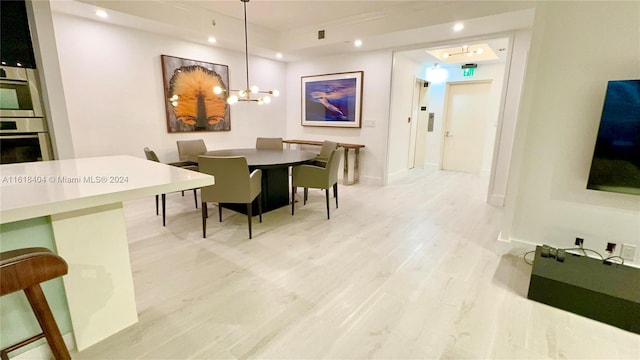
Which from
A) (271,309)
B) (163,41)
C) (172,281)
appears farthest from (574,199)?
(163,41)

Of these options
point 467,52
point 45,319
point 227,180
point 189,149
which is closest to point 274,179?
point 227,180

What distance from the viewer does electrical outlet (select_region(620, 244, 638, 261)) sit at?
7.00ft

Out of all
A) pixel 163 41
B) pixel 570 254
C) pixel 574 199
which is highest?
pixel 163 41

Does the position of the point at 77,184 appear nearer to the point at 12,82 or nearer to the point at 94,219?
the point at 94,219

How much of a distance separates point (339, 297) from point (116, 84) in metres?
4.07

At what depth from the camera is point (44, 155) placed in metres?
2.79

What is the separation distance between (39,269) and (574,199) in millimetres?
3288

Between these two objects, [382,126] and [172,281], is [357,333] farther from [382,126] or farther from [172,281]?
[382,126]

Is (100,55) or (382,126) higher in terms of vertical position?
(100,55)

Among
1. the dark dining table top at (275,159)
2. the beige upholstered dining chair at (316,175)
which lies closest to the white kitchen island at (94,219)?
the dark dining table top at (275,159)

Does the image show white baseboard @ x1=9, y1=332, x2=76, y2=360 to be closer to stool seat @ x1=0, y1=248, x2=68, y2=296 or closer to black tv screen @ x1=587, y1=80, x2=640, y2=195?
stool seat @ x1=0, y1=248, x2=68, y2=296

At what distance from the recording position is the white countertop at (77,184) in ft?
3.39

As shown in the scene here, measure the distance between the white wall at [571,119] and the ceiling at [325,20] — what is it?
1.32 metres

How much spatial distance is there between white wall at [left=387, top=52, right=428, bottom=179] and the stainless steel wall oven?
15.2ft
